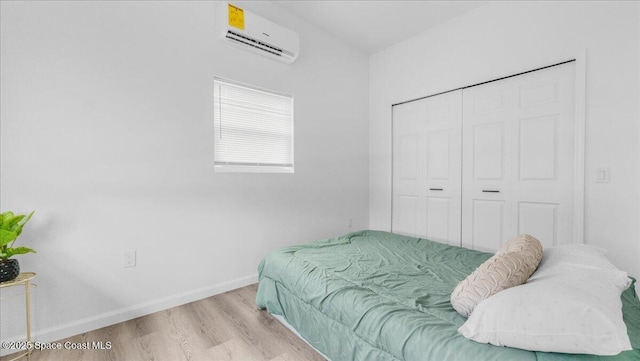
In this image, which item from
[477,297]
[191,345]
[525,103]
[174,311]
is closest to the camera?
[477,297]

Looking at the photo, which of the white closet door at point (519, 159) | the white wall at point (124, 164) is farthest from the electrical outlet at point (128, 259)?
the white closet door at point (519, 159)

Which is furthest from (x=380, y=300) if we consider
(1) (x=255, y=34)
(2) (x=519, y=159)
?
(1) (x=255, y=34)

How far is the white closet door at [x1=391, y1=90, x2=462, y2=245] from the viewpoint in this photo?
295 cm

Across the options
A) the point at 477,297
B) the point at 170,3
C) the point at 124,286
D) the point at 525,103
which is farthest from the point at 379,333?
the point at 170,3

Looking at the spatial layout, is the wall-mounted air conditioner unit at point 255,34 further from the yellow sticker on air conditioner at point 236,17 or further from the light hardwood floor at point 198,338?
the light hardwood floor at point 198,338

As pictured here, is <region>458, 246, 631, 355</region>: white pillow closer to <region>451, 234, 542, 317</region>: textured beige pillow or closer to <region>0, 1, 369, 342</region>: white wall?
<region>451, 234, 542, 317</region>: textured beige pillow

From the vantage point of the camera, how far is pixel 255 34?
2.44m

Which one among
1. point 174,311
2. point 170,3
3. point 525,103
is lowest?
point 174,311

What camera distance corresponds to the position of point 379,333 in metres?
1.17

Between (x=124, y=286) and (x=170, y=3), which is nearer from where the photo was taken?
(x=124, y=286)

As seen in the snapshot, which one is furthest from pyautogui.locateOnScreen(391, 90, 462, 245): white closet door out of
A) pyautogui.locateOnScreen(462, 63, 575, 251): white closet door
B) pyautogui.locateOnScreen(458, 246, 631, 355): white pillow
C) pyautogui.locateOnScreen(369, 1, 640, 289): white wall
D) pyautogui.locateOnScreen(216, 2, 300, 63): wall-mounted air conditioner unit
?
pyautogui.locateOnScreen(458, 246, 631, 355): white pillow

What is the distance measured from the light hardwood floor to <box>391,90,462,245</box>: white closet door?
2053 mm

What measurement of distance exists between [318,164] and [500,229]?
193 centimetres

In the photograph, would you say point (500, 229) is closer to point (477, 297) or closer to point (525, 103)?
point (525, 103)
